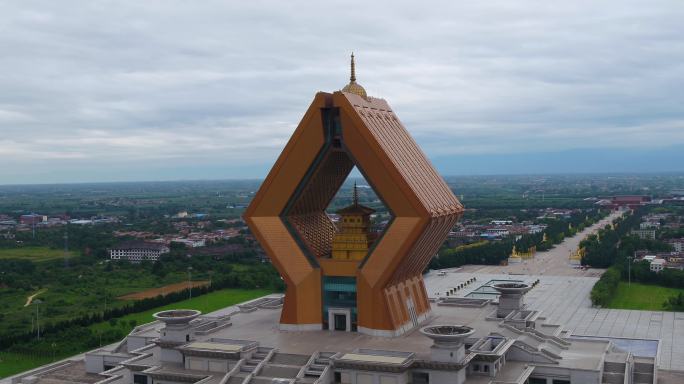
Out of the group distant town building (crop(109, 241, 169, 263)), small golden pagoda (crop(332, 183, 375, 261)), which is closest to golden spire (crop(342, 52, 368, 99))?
small golden pagoda (crop(332, 183, 375, 261))

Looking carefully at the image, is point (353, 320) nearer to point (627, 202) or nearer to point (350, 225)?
A: point (350, 225)

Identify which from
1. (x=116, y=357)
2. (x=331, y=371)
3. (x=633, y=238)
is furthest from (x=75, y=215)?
(x=331, y=371)

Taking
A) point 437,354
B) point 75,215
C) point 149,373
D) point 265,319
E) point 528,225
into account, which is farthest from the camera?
point 75,215

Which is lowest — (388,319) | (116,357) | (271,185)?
(116,357)

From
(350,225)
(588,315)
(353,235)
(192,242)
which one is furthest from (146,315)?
(192,242)

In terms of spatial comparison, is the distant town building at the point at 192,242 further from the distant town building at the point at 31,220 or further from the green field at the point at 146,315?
the distant town building at the point at 31,220

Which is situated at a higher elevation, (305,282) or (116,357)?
(305,282)

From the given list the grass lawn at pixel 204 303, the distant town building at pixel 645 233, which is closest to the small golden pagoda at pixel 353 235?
the grass lawn at pixel 204 303

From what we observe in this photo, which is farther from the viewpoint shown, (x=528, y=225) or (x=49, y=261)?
(x=528, y=225)

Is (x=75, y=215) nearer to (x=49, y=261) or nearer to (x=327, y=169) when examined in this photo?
(x=49, y=261)
